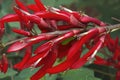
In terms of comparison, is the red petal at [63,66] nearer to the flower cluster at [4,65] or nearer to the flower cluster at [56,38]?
the flower cluster at [56,38]

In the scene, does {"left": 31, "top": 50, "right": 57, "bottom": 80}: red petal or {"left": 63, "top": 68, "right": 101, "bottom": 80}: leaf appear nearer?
{"left": 31, "top": 50, "right": 57, "bottom": 80}: red petal

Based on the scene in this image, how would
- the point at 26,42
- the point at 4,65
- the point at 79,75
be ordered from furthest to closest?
1. the point at 79,75
2. the point at 4,65
3. the point at 26,42

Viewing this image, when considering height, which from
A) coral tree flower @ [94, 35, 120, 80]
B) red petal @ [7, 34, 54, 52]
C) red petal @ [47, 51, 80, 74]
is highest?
red petal @ [7, 34, 54, 52]

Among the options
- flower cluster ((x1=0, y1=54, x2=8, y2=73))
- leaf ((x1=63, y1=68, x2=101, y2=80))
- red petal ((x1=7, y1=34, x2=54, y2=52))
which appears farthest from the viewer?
leaf ((x1=63, y1=68, x2=101, y2=80))

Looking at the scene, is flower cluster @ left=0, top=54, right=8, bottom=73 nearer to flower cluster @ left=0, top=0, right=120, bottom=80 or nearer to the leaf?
flower cluster @ left=0, top=0, right=120, bottom=80

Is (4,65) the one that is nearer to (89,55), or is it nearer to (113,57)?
(89,55)

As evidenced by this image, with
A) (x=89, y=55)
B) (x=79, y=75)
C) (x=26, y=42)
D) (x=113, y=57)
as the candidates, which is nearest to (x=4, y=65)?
(x=26, y=42)

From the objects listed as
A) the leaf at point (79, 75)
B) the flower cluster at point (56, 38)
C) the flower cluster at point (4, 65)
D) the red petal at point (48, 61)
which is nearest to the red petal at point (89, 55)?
the flower cluster at point (56, 38)

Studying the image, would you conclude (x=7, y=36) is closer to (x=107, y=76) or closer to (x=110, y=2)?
(x=107, y=76)

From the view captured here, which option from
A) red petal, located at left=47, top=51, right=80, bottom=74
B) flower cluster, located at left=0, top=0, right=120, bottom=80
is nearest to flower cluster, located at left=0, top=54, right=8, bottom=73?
flower cluster, located at left=0, top=0, right=120, bottom=80
